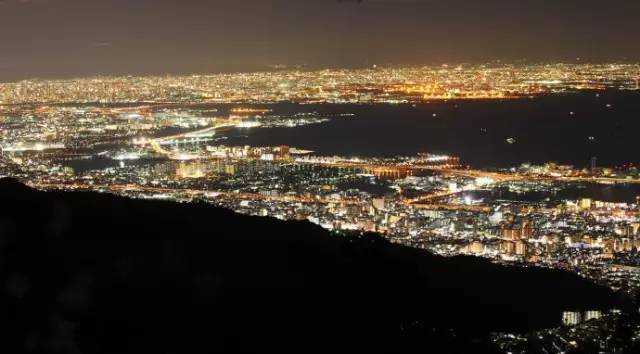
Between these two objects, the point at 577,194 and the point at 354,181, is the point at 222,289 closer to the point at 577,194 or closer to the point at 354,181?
the point at 577,194

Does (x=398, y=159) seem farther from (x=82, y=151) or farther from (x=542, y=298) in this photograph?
(x=542, y=298)

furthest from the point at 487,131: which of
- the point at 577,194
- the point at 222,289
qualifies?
the point at 222,289

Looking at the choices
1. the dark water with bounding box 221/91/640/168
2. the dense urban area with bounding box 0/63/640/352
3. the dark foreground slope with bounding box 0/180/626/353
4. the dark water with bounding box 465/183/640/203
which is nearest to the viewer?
the dark foreground slope with bounding box 0/180/626/353

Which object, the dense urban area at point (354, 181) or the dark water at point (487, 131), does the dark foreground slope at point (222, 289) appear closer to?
the dense urban area at point (354, 181)

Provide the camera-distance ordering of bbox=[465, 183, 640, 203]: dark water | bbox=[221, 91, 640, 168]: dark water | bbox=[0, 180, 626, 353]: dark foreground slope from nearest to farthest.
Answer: bbox=[0, 180, 626, 353]: dark foreground slope, bbox=[465, 183, 640, 203]: dark water, bbox=[221, 91, 640, 168]: dark water

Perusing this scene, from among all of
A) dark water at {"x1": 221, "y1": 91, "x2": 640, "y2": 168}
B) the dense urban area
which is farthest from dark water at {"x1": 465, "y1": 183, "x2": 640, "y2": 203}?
dark water at {"x1": 221, "y1": 91, "x2": 640, "y2": 168}

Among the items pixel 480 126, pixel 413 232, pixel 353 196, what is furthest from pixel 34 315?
pixel 480 126

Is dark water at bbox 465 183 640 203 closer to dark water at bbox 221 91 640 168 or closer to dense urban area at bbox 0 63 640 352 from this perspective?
dense urban area at bbox 0 63 640 352
